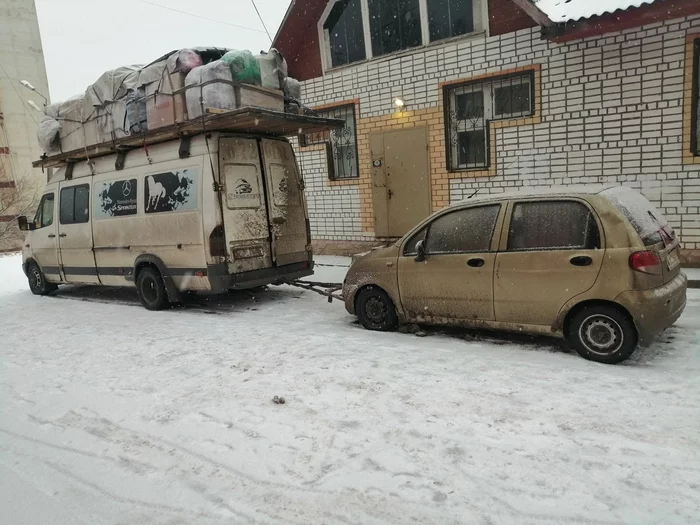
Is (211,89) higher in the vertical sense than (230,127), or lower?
higher

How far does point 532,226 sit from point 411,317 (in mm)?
1640

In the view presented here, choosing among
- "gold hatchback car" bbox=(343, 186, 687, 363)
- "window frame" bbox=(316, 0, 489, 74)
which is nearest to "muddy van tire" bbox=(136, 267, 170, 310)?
"gold hatchback car" bbox=(343, 186, 687, 363)

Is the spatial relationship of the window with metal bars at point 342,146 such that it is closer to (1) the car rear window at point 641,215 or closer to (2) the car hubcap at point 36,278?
(2) the car hubcap at point 36,278

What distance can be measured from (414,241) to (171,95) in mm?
3979

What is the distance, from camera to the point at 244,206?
6.91m

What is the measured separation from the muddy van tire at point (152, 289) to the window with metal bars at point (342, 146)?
16.2ft

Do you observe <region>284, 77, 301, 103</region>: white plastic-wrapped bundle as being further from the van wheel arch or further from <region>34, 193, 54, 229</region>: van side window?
<region>34, 193, 54, 229</region>: van side window

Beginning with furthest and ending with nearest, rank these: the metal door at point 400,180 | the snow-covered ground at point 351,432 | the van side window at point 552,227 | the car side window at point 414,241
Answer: the metal door at point 400,180
the car side window at point 414,241
the van side window at point 552,227
the snow-covered ground at point 351,432

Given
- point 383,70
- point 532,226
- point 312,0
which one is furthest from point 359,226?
point 532,226

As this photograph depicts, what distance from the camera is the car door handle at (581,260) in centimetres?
437

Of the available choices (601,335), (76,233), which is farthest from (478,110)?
(76,233)

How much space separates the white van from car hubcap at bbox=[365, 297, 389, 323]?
6.23 feet

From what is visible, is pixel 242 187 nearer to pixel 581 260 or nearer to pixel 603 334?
pixel 581 260

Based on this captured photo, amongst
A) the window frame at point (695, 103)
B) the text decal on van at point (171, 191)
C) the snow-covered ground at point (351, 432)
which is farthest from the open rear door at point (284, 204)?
the window frame at point (695, 103)
